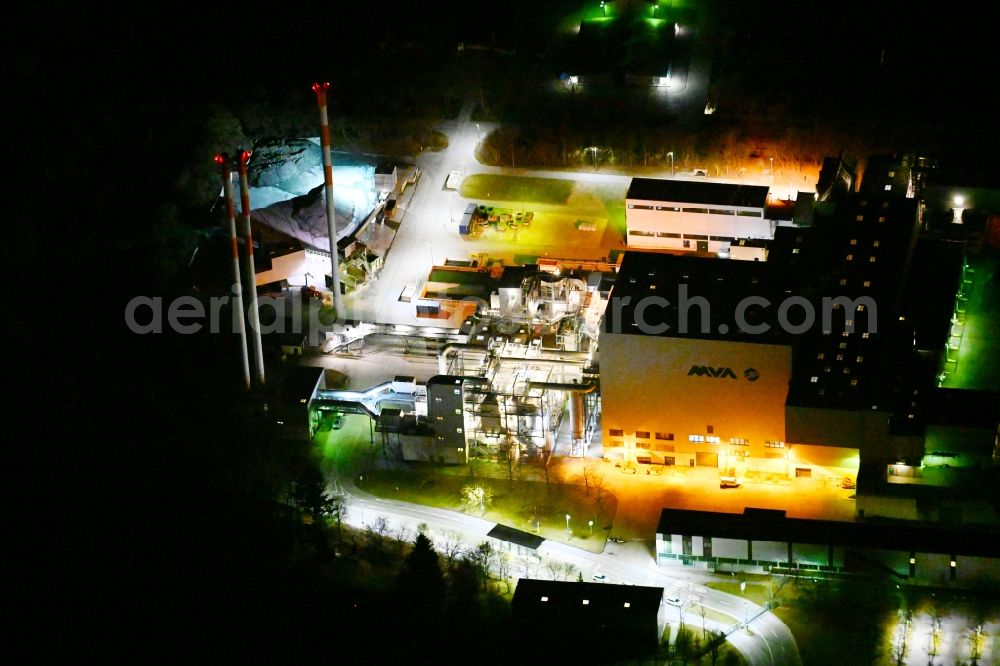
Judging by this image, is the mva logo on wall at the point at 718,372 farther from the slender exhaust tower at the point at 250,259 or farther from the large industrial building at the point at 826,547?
the slender exhaust tower at the point at 250,259

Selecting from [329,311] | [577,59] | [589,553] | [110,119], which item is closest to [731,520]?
[589,553]

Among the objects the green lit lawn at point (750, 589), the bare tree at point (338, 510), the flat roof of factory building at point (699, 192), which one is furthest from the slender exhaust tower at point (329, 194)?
the green lit lawn at point (750, 589)

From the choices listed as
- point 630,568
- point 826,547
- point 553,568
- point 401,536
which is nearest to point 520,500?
point 553,568

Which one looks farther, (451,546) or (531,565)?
(451,546)

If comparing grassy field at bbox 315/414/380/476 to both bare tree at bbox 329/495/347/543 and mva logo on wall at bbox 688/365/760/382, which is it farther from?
mva logo on wall at bbox 688/365/760/382

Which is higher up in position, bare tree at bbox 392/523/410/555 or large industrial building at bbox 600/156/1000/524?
large industrial building at bbox 600/156/1000/524

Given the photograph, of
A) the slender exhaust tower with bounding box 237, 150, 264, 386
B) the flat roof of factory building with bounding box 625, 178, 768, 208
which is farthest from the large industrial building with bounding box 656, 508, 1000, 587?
the flat roof of factory building with bounding box 625, 178, 768, 208

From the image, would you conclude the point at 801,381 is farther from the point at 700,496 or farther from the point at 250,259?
the point at 250,259
